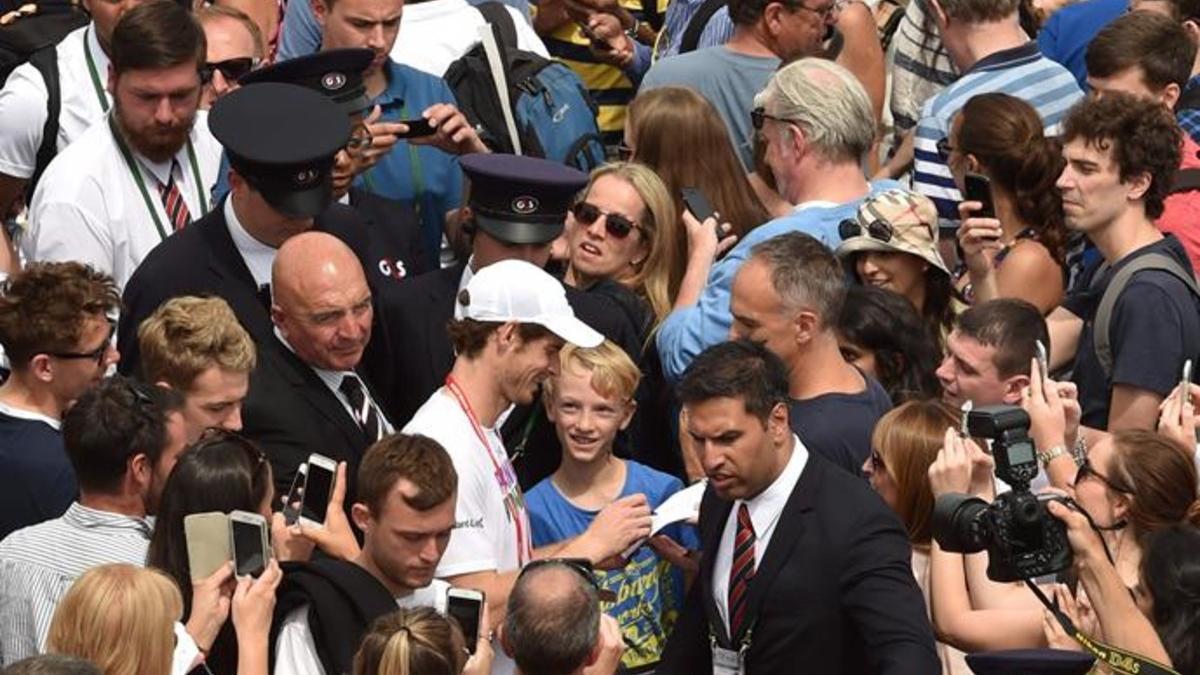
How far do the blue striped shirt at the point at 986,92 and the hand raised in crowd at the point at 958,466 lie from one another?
2509 millimetres

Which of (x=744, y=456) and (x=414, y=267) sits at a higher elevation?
(x=744, y=456)

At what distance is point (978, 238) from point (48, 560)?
136 inches

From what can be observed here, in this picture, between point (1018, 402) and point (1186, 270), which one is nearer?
point (1018, 402)

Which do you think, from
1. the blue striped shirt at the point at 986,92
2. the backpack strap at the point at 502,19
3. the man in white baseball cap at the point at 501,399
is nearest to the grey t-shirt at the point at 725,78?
the backpack strap at the point at 502,19

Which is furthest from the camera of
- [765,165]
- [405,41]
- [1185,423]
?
[405,41]

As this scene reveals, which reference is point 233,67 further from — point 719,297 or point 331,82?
point 719,297

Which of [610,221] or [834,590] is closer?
[834,590]

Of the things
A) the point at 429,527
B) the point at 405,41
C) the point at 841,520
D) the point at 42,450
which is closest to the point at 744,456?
the point at 841,520

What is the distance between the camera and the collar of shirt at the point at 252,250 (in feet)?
28.5

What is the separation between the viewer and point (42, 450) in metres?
8.10

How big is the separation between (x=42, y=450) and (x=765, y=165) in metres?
3.18

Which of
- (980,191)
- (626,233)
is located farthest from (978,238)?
(626,233)

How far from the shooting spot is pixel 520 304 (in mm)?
8109

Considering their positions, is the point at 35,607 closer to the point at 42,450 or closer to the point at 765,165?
the point at 42,450
